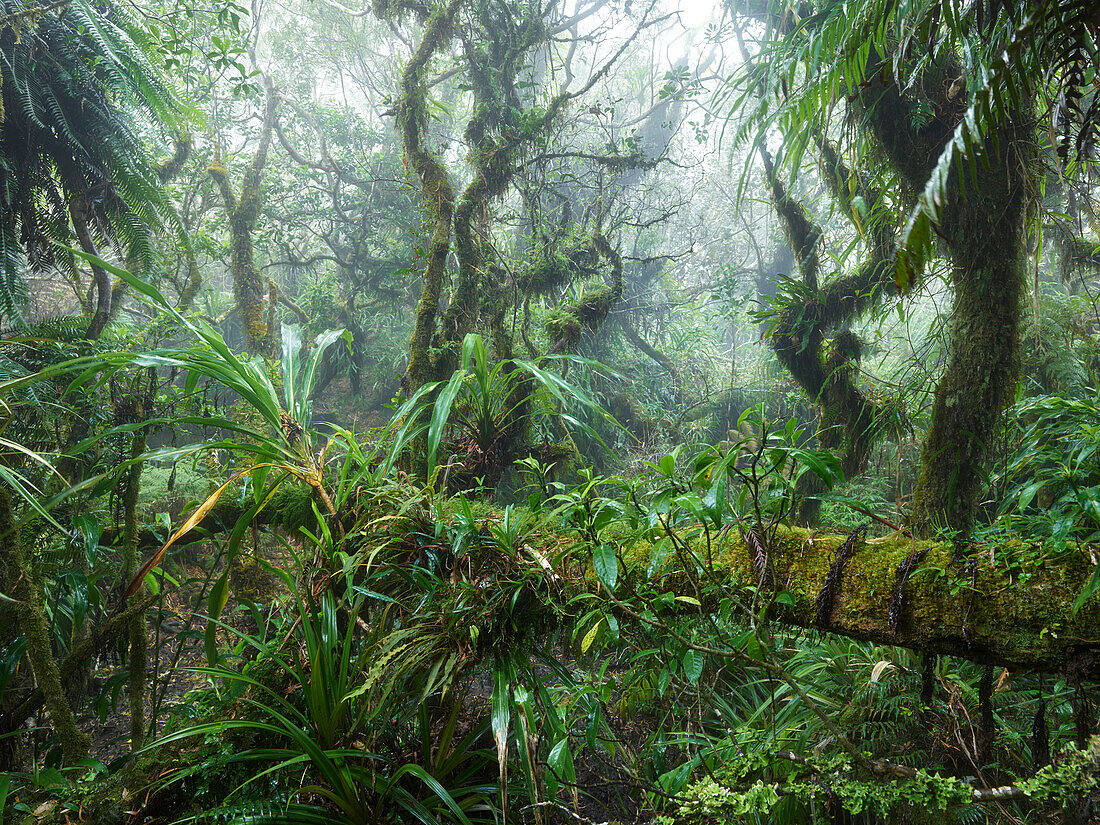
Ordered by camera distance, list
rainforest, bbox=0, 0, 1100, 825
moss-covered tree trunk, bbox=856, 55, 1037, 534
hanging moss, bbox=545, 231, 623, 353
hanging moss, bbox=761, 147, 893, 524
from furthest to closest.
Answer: hanging moss, bbox=545, 231, 623, 353, hanging moss, bbox=761, 147, 893, 524, moss-covered tree trunk, bbox=856, 55, 1037, 534, rainforest, bbox=0, 0, 1100, 825

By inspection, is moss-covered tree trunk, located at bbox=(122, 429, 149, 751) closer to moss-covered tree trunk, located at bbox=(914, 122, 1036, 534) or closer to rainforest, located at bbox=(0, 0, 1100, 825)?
rainforest, located at bbox=(0, 0, 1100, 825)

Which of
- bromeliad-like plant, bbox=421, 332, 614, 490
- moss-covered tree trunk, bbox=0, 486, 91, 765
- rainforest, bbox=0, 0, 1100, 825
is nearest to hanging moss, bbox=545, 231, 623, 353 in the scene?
rainforest, bbox=0, 0, 1100, 825

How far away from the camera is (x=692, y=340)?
22.9 ft

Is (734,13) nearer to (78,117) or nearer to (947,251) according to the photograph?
(947,251)

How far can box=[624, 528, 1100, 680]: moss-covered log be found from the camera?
33.9 inches

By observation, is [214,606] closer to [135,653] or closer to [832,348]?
[135,653]

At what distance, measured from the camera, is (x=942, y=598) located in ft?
3.12

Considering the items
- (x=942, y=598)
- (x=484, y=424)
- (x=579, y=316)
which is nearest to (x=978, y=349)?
(x=942, y=598)

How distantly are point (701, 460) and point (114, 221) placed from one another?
9.96 feet

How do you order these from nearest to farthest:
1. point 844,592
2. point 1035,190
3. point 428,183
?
point 844,592 → point 1035,190 → point 428,183

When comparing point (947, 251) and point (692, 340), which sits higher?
point (692, 340)

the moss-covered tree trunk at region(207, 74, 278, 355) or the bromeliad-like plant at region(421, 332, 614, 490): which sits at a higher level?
the moss-covered tree trunk at region(207, 74, 278, 355)

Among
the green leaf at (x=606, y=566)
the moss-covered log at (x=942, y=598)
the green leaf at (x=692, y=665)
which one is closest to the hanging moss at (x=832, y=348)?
the moss-covered log at (x=942, y=598)

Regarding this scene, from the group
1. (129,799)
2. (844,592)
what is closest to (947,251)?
(844,592)
